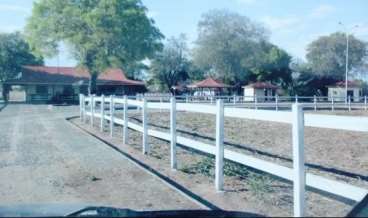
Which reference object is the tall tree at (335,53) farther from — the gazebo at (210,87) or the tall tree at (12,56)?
the tall tree at (12,56)

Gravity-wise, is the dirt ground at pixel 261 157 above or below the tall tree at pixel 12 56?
below

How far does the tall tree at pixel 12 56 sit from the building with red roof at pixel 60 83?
14.1 meters

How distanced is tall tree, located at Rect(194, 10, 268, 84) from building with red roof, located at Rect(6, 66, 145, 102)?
11.6 meters

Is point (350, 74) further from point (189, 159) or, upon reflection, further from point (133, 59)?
point (189, 159)

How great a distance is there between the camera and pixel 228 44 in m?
67.9

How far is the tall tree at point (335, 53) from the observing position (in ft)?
232

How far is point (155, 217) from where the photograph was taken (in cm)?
334

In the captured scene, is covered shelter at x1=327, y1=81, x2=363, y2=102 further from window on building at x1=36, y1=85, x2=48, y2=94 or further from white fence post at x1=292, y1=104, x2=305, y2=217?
white fence post at x1=292, y1=104, x2=305, y2=217

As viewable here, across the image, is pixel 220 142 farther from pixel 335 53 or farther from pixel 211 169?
pixel 335 53

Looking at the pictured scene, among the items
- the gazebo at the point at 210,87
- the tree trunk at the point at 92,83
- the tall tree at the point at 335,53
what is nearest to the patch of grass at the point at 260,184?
the tree trunk at the point at 92,83

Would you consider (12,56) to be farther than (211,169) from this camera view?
Yes

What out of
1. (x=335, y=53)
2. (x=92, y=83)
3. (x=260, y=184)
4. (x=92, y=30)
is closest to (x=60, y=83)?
(x=92, y=83)

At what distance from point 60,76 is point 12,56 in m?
20.5

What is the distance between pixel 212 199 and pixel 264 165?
2.76ft
